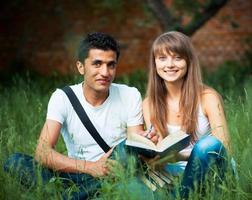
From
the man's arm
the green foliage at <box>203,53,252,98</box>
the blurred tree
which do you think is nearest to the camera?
the man's arm

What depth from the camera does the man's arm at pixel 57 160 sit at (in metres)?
4.34

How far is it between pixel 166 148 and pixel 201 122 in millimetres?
817

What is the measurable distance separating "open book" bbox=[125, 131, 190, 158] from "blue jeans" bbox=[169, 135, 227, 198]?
0.17 m

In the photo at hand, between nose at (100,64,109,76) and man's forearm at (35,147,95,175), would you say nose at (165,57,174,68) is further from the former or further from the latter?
man's forearm at (35,147,95,175)

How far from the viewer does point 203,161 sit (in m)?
4.13

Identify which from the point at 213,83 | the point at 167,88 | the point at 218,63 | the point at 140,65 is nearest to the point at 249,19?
the point at 218,63

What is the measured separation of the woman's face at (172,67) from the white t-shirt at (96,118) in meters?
0.27

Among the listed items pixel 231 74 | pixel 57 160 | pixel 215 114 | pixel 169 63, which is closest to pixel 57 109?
pixel 57 160

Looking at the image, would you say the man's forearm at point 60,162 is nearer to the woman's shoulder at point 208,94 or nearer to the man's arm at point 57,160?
the man's arm at point 57,160

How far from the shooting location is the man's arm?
4336 mm

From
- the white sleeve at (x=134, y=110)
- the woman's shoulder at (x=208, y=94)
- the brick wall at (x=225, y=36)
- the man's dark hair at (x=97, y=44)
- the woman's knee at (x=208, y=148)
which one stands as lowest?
the woman's knee at (x=208, y=148)

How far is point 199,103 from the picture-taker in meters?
4.68

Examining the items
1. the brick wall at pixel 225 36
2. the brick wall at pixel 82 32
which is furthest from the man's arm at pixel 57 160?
the brick wall at pixel 225 36

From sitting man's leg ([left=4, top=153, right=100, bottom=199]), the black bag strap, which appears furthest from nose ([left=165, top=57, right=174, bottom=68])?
sitting man's leg ([left=4, top=153, right=100, bottom=199])
